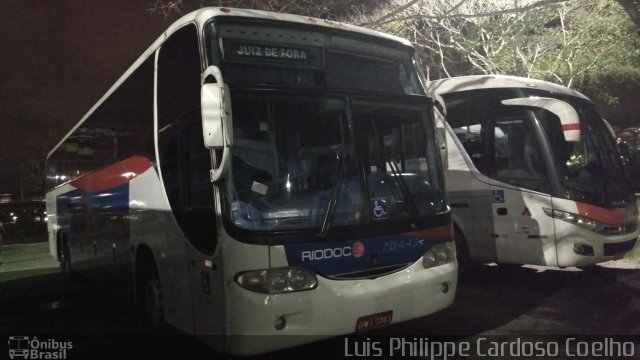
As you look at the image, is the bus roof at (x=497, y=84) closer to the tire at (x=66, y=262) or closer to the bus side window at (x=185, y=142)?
the bus side window at (x=185, y=142)

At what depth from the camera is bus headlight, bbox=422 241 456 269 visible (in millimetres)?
4500

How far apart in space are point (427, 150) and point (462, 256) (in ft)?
10.6

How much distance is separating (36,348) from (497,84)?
6869 millimetres

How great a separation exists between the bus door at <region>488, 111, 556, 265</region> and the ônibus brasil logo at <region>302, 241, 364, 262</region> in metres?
3.51

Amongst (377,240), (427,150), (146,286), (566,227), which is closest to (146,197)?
(146,286)

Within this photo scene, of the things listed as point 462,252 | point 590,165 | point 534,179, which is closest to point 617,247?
point 590,165

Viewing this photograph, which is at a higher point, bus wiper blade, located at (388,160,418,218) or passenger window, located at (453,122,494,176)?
passenger window, located at (453,122,494,176)

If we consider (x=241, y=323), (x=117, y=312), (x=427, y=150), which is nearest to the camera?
(x=241, y=323)

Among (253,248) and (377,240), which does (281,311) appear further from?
(377,240)

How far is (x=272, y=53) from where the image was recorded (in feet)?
13.8

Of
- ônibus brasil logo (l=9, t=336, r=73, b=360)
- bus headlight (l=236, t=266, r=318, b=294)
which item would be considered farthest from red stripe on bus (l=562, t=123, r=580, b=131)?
ônibus brasil logo (l=9, t=336, r=73, b=360)

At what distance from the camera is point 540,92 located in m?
6.98

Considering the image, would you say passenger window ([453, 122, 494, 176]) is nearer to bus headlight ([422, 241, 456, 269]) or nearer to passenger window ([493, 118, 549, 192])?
passenger window ([493, 118, 549, 192])

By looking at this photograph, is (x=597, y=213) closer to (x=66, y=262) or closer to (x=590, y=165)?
(x=590, y=165)
